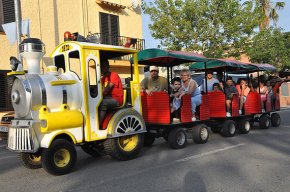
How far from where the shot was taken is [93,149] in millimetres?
7727

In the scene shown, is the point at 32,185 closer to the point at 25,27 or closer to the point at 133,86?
the point at 133,86

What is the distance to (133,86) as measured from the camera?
24.6 ft

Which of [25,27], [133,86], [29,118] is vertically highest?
[25,27]

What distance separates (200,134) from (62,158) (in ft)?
13.0

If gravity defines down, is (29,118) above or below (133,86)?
below

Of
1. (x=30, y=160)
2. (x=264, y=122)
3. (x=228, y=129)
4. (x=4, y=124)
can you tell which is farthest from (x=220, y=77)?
(x=30, y=160)

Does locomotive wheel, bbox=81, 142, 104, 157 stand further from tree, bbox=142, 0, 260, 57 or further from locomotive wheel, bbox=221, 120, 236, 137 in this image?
tree, bbox=142, 0, 260, 57

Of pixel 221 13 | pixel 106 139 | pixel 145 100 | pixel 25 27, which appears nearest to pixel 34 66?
pixel 106 139

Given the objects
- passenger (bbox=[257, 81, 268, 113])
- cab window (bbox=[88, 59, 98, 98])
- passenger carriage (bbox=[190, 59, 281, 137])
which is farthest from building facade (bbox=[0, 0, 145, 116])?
cab window (bbox=[88, 59, 98, 98])

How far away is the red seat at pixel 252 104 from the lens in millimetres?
11188

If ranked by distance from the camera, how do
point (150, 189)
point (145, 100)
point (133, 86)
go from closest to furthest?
1. point (150, 189)
2. point (133, 86)
3. point (145, 100)

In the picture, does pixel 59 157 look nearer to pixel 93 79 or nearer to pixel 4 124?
pixel 93 79

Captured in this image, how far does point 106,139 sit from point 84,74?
137 centimetres

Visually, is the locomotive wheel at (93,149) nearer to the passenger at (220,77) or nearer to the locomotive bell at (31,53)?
the locomotive bell at (31,53)
